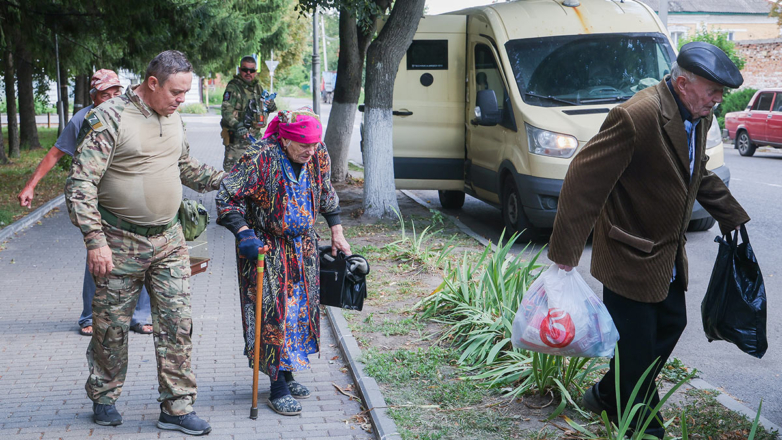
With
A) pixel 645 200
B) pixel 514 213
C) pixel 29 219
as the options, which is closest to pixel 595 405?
pixel 645 200

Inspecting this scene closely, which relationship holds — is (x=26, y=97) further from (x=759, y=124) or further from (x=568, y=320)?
(x=568, y=320)

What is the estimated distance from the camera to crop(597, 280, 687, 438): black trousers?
12.4 feet

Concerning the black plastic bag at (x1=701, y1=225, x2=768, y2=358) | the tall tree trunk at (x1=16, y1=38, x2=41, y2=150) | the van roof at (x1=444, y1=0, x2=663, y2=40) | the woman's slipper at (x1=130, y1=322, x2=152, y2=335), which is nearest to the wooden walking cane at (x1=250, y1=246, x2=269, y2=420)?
the woman's slipper at (x1=130, y1=322, x2=152, y2=335)

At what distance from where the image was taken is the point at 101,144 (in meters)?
4.03

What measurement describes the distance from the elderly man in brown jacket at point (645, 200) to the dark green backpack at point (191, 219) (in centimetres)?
208

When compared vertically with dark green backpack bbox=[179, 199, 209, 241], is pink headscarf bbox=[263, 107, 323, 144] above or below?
above

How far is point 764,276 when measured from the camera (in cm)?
811

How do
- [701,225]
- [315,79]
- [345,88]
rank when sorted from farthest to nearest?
1. [315,79]
2. [345,88]
3. [701,225]

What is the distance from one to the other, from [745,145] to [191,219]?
20911mm

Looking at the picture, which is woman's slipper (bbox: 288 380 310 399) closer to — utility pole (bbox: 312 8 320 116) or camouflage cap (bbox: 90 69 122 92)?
camouflage cap (bbox: 90 69 122 92)

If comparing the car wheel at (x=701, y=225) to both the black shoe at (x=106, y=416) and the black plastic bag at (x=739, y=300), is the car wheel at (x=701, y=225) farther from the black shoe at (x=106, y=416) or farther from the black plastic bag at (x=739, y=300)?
the black shoe at (x=106, y=416)

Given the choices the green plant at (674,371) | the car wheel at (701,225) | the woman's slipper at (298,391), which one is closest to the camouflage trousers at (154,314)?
the woman's slipper at (298,391)

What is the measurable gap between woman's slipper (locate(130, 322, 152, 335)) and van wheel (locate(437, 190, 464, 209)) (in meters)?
7.19

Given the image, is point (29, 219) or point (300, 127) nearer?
point (300, 127)
